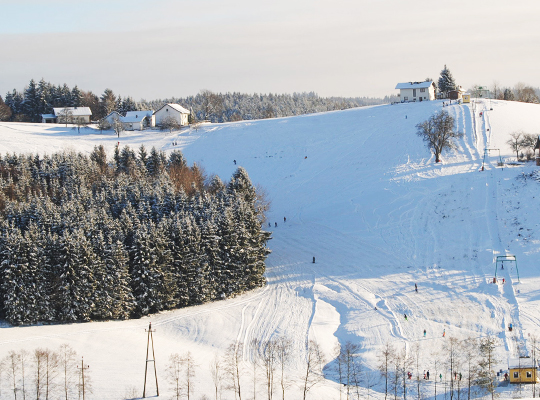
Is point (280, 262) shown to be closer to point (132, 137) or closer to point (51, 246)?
point (51, 246)

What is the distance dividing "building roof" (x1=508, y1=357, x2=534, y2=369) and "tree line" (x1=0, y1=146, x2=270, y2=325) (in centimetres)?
2415

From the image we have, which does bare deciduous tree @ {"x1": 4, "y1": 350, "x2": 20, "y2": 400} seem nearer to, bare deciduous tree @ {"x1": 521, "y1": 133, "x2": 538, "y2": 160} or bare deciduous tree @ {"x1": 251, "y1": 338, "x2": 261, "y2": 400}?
bare deciduous tree @ {"x1": 251, "y1": 338, "x2": 261, "y2": 400}

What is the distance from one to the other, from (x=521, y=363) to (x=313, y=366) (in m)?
13.4

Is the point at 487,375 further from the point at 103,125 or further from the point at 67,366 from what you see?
the point at 103,125

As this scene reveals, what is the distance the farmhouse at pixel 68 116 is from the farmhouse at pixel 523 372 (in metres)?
97.4

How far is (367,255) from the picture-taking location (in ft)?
185

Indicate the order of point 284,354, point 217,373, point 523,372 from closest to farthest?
point 523,372, point 217,373, point 284,354

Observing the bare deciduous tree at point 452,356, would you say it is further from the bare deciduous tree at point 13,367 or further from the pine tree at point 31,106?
the pine tree at point 31,106

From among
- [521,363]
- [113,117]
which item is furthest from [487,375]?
[113,117]

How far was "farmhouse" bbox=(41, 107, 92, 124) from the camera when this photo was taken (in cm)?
11200

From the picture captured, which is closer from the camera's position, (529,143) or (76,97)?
(529,143)

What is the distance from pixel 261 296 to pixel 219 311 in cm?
494

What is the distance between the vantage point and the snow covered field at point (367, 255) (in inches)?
1583

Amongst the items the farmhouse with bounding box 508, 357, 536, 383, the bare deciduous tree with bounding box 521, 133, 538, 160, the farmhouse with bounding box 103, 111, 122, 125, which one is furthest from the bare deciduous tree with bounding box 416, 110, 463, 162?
the farmhouse with bounding box 103, 111, 122, 125
